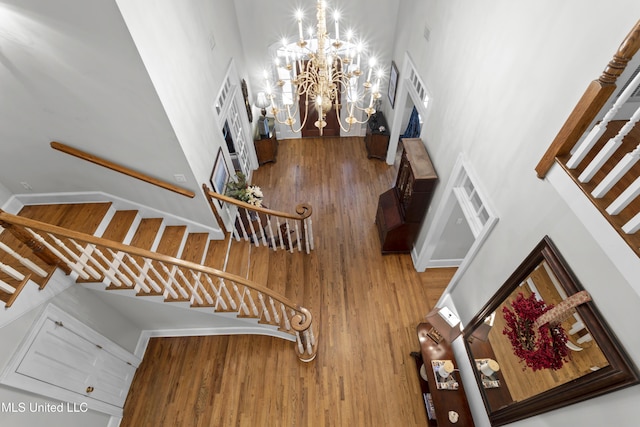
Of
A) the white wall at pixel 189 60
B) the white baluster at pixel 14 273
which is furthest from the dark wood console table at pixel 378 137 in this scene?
the white baluster at pixel 14 273

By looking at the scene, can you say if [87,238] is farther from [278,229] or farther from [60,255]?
[278,229]

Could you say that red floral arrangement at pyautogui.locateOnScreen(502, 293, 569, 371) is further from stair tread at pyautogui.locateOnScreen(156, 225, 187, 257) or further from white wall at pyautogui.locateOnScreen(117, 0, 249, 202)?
stair tread at pyautogui.locateOnScreen(156, 225, 187, 257)

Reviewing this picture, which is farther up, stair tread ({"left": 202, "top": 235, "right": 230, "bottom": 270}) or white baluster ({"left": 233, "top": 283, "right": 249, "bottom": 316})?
stair tread ({"left": 202, "top": 235, "right": 230, "bottom": 270})

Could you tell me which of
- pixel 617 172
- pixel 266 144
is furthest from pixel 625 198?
pixel 266 144

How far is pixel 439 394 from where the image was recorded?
326 cm

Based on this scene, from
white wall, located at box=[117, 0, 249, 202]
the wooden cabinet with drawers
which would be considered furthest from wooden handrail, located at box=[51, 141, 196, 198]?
the wooden cabinet with drawers

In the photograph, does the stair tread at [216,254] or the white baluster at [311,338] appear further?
the stair tread at [216,254]

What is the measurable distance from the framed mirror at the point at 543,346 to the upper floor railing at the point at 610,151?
0.56 meters

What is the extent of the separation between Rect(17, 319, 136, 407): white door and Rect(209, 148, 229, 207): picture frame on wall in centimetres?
224

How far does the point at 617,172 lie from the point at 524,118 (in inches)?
42.8

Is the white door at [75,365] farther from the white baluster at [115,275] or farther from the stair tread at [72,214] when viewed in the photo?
the stair tread at [72,214]

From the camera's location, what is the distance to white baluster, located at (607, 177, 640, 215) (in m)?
1.32

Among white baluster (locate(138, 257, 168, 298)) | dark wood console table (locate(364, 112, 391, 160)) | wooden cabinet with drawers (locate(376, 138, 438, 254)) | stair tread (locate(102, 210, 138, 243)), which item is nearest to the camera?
white baluster (locate(138, 257, 168, 298))

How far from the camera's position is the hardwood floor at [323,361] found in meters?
3.64
